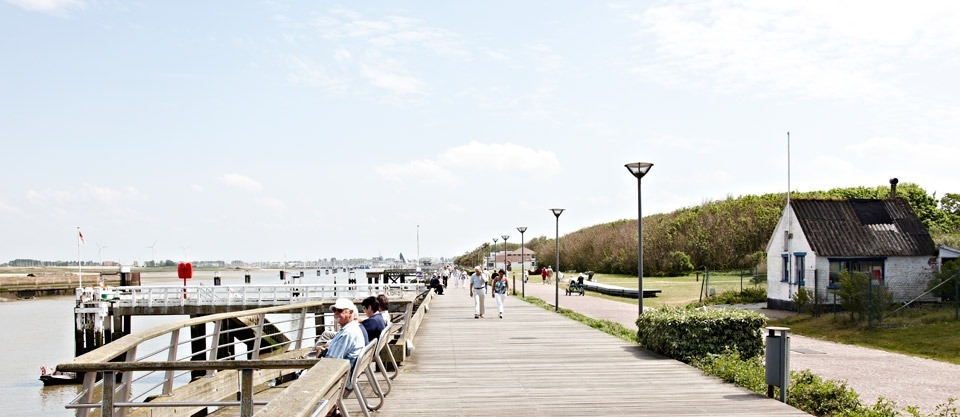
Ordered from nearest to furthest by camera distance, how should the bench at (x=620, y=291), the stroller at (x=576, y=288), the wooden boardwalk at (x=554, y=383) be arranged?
the wooden boardwalk at (x=554, y=383) → the bench at (x=620, y=291) → the stroller at (x=576, y=288)

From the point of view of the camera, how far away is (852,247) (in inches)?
1204

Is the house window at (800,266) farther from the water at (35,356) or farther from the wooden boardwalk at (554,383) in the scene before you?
the water at (35,356)

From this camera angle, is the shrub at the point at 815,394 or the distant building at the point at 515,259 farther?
the distant building at the point at 515,259

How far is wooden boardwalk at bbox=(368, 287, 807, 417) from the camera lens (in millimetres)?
8805

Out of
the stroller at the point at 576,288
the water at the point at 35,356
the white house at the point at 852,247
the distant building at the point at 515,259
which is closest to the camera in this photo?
the water at the point at 35,356

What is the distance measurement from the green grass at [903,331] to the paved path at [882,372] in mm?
744

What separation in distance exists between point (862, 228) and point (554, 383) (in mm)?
25019

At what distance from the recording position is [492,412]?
868cm

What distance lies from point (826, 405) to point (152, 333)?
710 cm

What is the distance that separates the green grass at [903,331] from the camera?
19516 millimetres

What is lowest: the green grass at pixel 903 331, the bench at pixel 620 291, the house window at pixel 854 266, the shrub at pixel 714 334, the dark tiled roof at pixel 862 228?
the bench at pixel 620 291

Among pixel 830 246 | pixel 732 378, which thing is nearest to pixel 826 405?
pixel 732 378

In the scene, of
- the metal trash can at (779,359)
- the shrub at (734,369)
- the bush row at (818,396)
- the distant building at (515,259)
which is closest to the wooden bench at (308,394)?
the metal trash can at (779,359)

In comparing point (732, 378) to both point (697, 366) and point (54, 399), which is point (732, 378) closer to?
point (697, 366)
